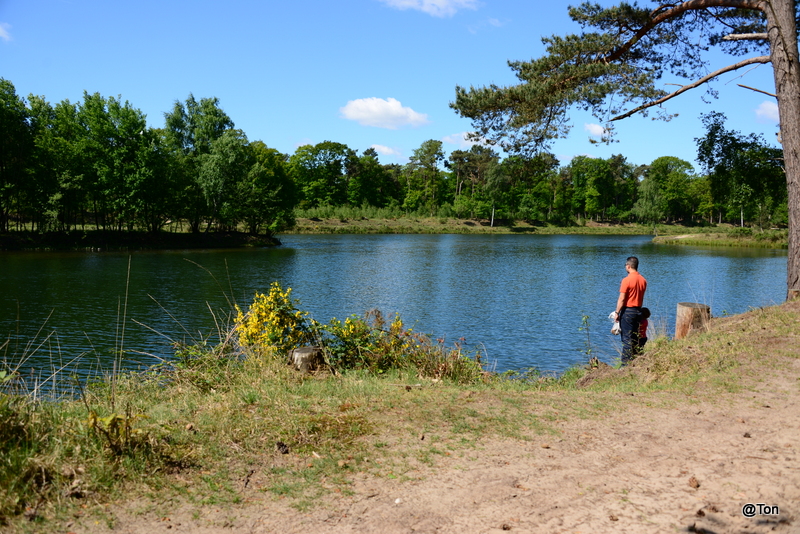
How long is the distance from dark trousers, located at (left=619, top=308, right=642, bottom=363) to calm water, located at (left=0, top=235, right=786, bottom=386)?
106 inches

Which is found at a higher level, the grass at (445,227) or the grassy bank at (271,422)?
the grass at (445,227)

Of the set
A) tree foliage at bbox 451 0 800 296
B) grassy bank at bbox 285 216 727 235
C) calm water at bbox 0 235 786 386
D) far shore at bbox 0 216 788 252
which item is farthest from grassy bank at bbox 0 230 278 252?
tree foliage at bbox 451 0 800 296

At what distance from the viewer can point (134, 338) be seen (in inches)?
573

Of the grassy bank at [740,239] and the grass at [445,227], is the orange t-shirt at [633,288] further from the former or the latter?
the grass at [445,227]

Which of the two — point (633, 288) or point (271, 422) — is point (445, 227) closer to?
point (633, 288)

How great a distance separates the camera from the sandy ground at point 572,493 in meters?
3.67

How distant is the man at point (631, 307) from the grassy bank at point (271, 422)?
1.19m

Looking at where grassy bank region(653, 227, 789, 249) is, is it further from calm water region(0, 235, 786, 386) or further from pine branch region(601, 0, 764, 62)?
pine branch region(601, 0, 764, 62)

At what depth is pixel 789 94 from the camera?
11445mm

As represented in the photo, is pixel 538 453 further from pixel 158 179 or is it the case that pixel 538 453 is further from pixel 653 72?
pixel 158 179

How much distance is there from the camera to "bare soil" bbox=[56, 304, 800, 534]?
3.67m

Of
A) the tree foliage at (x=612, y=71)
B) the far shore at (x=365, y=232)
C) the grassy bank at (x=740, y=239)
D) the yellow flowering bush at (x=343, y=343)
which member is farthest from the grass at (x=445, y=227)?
the yellow flowering bush at (x=343, y=343)

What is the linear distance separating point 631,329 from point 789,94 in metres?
6.06

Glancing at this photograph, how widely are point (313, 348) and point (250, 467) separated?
10.7 ft
